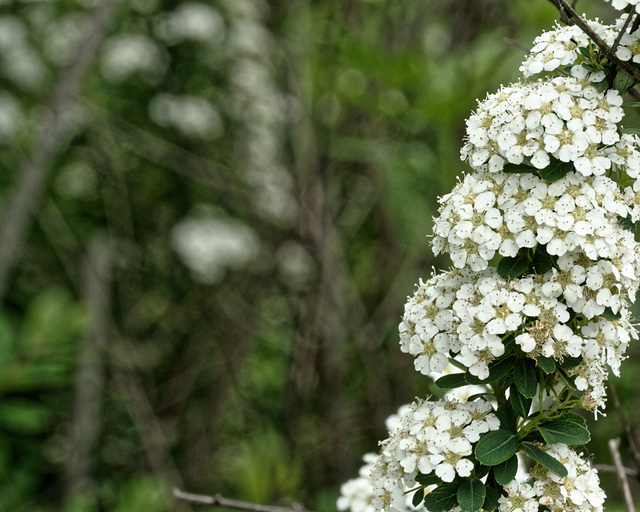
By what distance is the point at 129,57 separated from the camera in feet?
11.6

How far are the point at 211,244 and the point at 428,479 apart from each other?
2882mm

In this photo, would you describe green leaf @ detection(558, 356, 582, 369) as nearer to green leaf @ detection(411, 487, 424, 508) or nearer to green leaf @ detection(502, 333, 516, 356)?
green leaf @ detection(502, 333, 516, 356)

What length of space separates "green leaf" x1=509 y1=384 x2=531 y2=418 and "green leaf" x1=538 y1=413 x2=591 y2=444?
31 millimetres

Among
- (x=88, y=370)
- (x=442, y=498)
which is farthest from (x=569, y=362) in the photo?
(x=88, y=370)

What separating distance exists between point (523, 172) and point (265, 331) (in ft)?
9.43

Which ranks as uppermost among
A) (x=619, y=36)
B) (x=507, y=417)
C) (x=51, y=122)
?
(x=51, y=122)

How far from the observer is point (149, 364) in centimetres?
371

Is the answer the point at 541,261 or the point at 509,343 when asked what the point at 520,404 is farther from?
the point at 541,261

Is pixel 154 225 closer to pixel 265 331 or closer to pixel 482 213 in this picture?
pixel 265 331

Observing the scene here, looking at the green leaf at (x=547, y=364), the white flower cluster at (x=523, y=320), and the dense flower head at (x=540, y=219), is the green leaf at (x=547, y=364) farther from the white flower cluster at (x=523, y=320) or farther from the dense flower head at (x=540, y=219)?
the dense flower head at (x=540, y=219)

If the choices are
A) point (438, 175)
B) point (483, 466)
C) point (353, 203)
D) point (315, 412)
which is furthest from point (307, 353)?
point (483, 466)

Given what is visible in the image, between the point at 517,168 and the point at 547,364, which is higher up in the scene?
the point at 517,168

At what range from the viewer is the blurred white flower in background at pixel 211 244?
12.2 feet

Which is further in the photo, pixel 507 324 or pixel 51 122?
pixel 51 122
